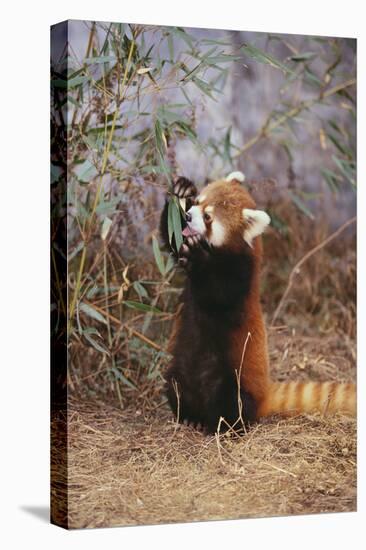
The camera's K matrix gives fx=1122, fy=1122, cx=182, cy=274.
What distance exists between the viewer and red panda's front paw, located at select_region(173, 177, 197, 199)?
4969 millimetres

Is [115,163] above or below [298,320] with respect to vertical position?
above

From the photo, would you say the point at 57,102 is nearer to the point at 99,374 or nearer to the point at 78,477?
the point at 99,374

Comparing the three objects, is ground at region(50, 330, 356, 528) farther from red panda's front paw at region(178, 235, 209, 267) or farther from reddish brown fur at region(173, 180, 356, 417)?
red panda's front paw at region(178, 235, 209, 267)

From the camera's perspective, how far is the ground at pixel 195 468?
4.65 meters

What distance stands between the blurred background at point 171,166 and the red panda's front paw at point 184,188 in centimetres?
4

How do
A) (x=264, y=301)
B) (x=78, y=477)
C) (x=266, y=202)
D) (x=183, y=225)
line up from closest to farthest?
(x=78, y=477) < (x=183, y=225) < (x=266, y=202) < (x=264, y=301)

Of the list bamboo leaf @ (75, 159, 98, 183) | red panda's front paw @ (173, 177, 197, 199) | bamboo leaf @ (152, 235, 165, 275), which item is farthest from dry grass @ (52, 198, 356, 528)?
bamboo leaf @ (75, 159, 98, 183)

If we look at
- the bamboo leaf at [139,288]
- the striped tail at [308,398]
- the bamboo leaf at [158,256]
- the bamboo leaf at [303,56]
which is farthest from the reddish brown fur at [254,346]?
the bamboo leaf at [303,56]

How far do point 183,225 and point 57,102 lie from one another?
764 mm

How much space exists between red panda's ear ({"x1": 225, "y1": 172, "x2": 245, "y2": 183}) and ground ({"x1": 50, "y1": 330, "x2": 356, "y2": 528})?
110 cm

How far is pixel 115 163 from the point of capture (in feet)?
15.8

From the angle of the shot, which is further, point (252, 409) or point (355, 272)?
point (355, 272)

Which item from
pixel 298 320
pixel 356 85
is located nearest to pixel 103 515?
pixel 298 320

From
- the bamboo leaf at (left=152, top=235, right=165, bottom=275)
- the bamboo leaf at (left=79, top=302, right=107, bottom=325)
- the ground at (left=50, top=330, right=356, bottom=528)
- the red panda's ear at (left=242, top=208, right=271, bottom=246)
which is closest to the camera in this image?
the ground at (left=50, top=330, right=356, bottom=528)
